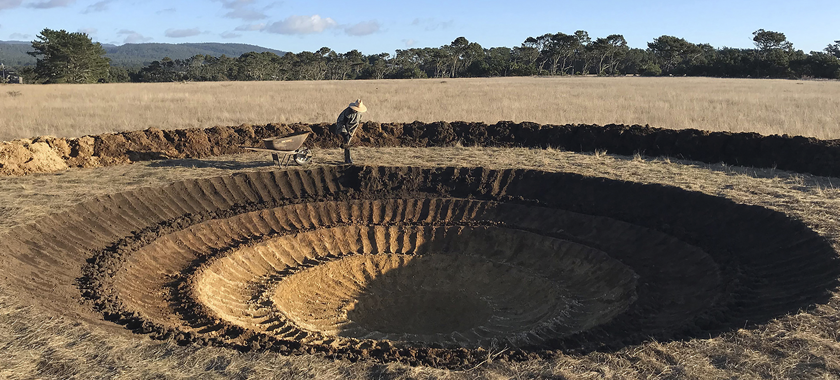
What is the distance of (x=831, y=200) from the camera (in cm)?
909

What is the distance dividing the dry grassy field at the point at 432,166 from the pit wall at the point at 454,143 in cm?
60

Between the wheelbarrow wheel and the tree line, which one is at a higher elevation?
the tree line

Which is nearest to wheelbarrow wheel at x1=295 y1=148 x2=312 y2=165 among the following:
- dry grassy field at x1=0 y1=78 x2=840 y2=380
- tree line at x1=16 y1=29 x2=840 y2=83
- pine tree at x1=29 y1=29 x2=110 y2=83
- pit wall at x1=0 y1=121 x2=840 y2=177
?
dry grassy field at x1=0 y1=78 x2=840 y2=380

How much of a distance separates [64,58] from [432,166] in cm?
4720

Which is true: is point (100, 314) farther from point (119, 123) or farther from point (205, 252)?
point (119, 123)

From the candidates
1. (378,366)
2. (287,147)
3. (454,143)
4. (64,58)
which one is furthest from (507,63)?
(378,366)

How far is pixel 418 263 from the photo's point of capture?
1026 cm

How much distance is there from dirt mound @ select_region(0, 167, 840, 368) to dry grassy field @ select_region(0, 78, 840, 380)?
342mm

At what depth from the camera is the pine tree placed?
150ft

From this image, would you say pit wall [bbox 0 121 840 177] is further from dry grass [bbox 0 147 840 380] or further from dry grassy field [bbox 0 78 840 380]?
dry grass [bbox 0 147 840 380]

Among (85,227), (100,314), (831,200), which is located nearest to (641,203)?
(831,200)

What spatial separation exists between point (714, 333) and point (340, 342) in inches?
167

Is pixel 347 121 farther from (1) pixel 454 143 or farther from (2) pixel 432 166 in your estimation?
(1) pixel 454 143

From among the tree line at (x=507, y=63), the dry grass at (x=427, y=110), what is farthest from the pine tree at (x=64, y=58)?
the dry grass at (x=427, y=110)
